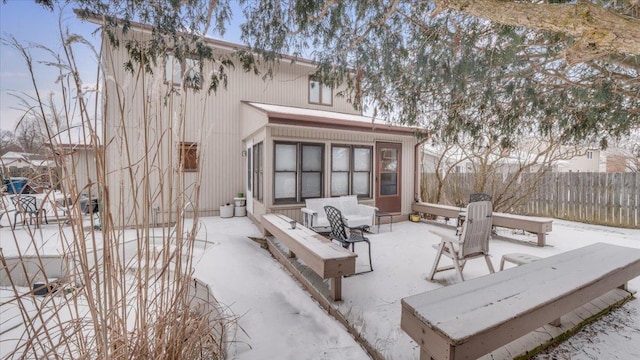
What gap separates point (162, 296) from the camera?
4.75 ft

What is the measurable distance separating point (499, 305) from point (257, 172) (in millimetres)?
5635

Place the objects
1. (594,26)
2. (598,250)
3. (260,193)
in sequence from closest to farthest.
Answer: (594,26) < (598,250) < (260,193)

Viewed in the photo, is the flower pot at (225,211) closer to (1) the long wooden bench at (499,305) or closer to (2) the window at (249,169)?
(2) the window at (249,169)

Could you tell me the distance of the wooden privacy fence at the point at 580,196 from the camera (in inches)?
261

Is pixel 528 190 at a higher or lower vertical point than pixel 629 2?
lower

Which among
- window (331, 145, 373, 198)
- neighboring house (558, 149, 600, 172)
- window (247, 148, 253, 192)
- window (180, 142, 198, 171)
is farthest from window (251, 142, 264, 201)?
neighboring house (558, 149, 600, 172)

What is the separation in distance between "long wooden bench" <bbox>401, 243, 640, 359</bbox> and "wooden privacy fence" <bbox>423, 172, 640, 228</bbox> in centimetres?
583

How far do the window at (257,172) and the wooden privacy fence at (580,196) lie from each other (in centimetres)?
630

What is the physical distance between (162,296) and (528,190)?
9248 mm

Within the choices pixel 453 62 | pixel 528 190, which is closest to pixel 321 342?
pixel 453 62

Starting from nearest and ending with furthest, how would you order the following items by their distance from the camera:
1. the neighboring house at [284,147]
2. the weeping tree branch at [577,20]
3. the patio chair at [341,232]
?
the weeping tree branch at [577,20]
the patio chair at [341,232]
the neighboring house at [284,147]

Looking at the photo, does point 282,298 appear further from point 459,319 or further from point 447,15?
point 447,15

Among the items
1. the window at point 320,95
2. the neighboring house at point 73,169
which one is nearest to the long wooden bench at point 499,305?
the neighboring house at point 73,169

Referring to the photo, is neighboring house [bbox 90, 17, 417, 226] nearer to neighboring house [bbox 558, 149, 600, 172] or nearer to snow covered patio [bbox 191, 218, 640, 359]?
snow covered patio [bbox 191, 218, 640, 359]
